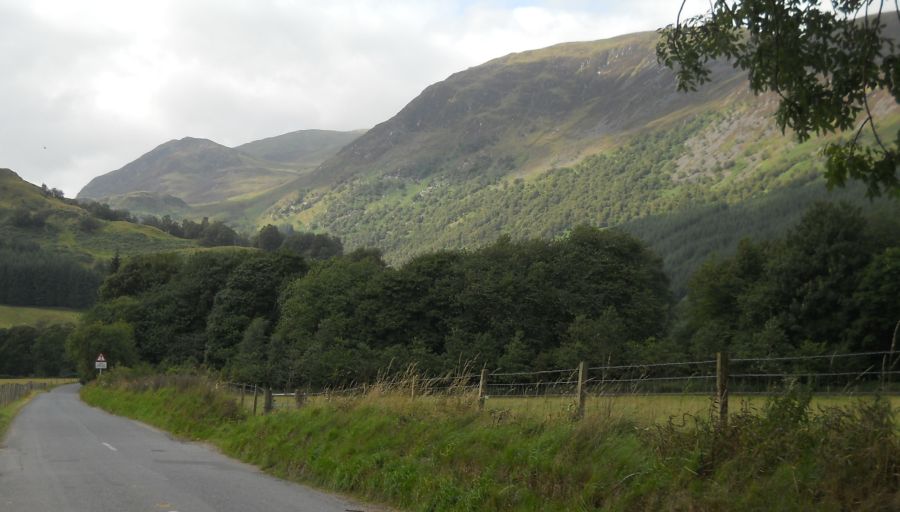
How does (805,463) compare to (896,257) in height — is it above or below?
below

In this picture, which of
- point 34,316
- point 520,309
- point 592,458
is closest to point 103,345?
point 520,309

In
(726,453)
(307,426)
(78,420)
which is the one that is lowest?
(78,420)

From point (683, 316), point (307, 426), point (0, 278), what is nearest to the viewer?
point (307, 426)

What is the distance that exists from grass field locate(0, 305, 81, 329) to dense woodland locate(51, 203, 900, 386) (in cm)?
7124

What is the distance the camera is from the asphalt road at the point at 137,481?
38.2 feet

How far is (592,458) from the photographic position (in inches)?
403

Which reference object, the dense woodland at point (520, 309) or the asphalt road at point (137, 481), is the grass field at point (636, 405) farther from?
the dense woodland at point (520, 309)

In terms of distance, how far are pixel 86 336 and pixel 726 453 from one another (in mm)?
80410

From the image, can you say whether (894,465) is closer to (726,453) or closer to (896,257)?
(726,453)

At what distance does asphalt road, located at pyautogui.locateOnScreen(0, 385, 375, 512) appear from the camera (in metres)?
11.6

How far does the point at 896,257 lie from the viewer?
52.9m

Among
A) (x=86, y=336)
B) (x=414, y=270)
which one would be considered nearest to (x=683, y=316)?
(x=414, y=270)

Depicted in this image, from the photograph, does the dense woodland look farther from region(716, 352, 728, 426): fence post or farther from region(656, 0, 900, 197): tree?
region(656, 0, 900, 197): tree

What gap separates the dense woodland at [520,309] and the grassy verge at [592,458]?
43642 millimetres
